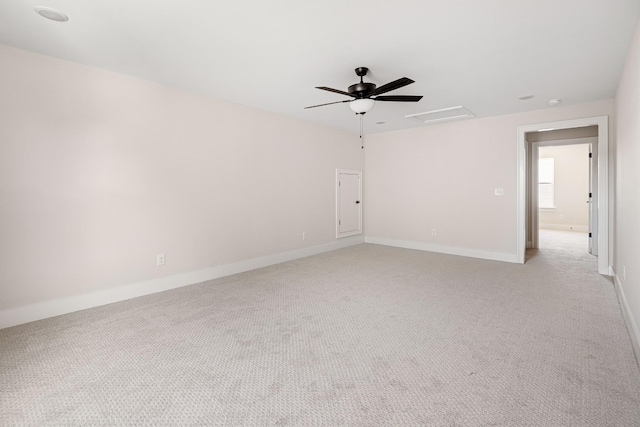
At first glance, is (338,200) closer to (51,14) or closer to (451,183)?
(451,183)

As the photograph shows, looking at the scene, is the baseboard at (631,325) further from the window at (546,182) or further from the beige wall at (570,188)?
the window at (546,182)

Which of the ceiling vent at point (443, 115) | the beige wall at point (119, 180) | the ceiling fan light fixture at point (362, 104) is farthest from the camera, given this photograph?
the ceiling vent at point (443, 115)

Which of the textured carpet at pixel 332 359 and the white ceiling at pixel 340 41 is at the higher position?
the white ceiling at pixel 340 41

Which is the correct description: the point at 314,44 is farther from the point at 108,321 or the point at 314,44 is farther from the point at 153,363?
the point at 108,321

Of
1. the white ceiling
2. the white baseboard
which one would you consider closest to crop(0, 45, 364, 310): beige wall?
the white ceiling

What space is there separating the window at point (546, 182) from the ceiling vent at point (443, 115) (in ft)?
17.6

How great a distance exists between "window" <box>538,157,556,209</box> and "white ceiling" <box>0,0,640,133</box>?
Answer: 588cm

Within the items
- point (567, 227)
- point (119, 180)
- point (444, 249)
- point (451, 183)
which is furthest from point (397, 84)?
point (567, 227)

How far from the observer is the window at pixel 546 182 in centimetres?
898

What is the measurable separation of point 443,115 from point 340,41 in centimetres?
317

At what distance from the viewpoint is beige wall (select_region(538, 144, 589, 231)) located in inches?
335

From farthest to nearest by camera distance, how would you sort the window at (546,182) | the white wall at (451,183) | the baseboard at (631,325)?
the window at (546,182), the white wall at (451,183), the baseboard at (631,325)

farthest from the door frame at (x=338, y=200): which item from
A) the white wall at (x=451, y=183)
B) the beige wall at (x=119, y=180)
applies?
the beige wall at (x=119, y=180)

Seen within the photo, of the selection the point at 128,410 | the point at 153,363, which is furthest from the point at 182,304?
the point at 128,410
